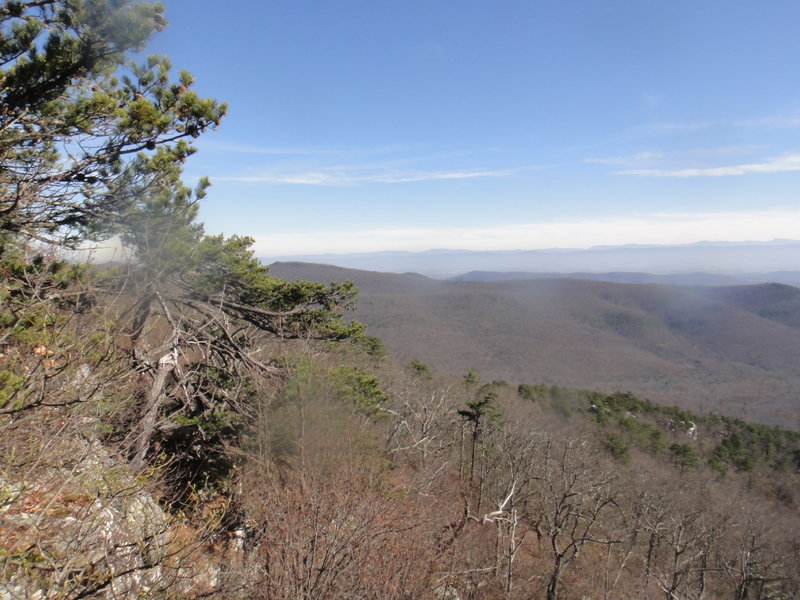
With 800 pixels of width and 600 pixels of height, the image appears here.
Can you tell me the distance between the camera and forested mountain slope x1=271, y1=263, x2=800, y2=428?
84125 mm

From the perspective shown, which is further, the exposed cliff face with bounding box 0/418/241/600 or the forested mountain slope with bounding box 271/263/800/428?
the forested mountain slope with bounding box 271/263/800/428

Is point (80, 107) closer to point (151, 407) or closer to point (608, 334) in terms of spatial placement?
point (151, 407)

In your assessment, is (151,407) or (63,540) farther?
(151,407)

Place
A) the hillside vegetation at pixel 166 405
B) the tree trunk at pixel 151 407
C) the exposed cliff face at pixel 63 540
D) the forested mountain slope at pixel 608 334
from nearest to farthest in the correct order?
1. the exposed cliff face at pixel 63 540
2. the hillside vegetation at pixel 166 405
3. the tree trunk at pixel 151 407
4. the forested mountain slope at pixel 608 334

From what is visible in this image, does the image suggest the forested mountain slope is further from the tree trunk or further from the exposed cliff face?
the exposed cliff face

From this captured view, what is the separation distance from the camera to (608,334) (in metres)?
120

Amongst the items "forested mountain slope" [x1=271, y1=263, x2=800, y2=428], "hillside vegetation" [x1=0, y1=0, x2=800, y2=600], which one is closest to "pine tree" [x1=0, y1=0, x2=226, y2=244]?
"hillside vegetation" [x1=0, y1=0, x2=800, y2=600]

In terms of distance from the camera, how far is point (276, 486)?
25.4 feet

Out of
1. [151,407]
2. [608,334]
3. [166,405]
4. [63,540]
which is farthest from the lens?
[608,334]

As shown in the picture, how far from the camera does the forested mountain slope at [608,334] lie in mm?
84125

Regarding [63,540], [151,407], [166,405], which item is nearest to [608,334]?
[166,405]

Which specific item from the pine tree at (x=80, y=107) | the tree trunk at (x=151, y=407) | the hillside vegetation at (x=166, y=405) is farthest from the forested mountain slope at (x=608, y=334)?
the pine tree at (x=80, y=107)

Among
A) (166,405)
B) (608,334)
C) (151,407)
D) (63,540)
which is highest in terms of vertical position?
(63,540)

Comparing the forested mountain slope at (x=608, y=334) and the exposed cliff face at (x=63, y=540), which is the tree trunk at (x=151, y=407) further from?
the forested mountain slope at (x=608, y=334)
